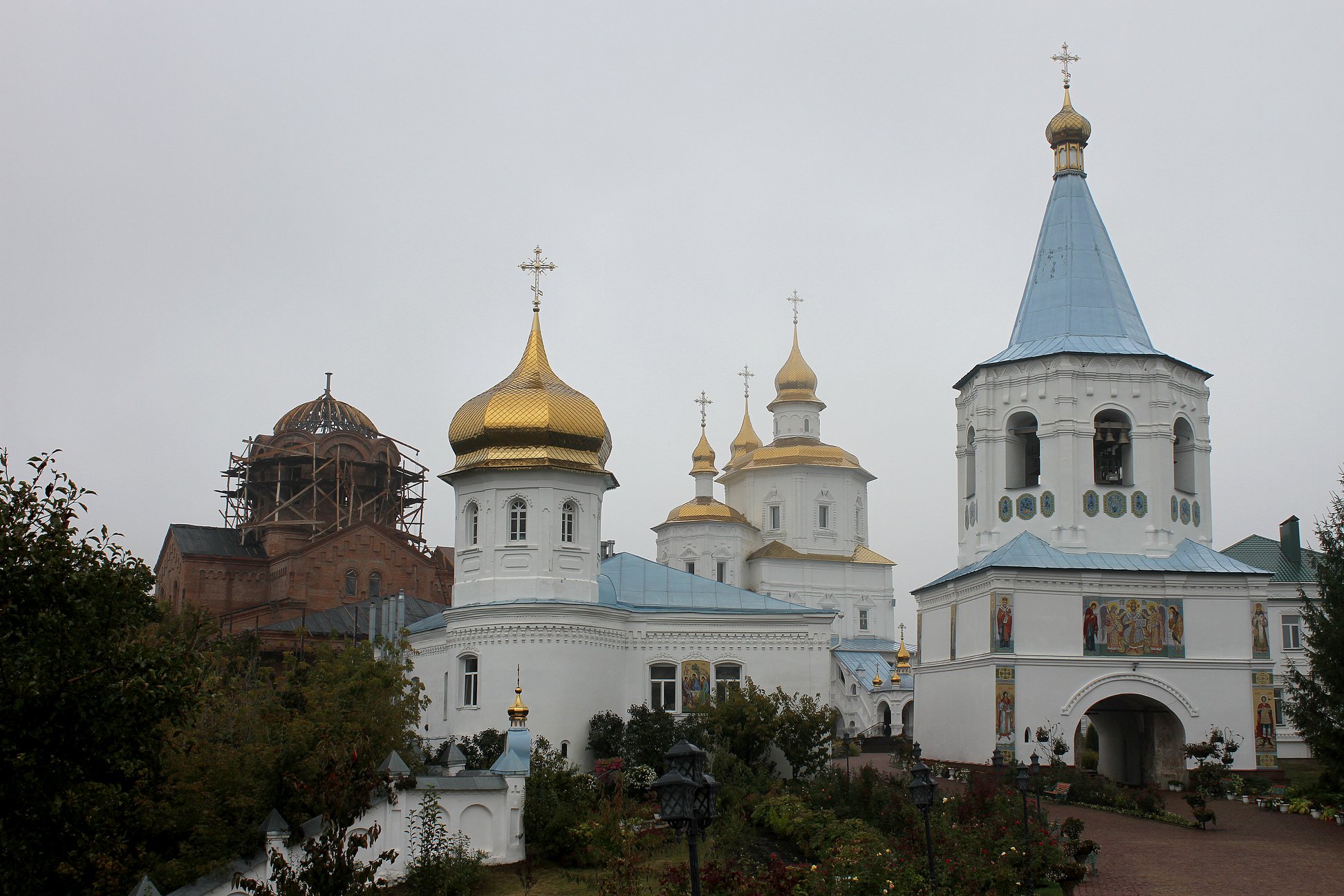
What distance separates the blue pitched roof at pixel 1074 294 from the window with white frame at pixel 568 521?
907 cm

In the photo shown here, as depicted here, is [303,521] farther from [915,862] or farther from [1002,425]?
[915,862]

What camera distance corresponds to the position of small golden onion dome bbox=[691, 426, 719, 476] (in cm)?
4966

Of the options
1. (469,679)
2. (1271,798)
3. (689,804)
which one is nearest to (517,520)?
(469,679)

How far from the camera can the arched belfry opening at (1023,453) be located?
28.5 metres

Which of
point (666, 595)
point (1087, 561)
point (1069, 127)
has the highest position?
point (1069, 127)

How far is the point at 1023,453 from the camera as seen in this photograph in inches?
1148

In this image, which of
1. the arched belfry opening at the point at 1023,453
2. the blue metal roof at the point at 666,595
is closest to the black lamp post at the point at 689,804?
the blue metal roof at the point at 666,595

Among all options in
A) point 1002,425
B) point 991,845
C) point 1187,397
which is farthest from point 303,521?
point 991,845

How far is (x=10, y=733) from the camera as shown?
10.1 m

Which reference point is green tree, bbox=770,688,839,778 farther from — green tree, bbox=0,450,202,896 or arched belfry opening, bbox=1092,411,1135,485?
green tree, bbox=0,450,202,896

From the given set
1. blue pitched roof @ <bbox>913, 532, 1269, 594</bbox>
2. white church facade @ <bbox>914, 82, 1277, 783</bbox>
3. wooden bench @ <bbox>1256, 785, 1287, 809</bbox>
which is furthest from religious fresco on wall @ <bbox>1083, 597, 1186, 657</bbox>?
wooden bench @ <bbox>1256, 785, 1287, 809</bbox>

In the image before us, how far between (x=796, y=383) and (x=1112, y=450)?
2212 centimetres

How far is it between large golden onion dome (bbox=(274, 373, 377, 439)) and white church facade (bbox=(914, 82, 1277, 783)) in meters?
28.0

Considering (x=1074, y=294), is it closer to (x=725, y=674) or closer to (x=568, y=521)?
(x=725, y=674)
